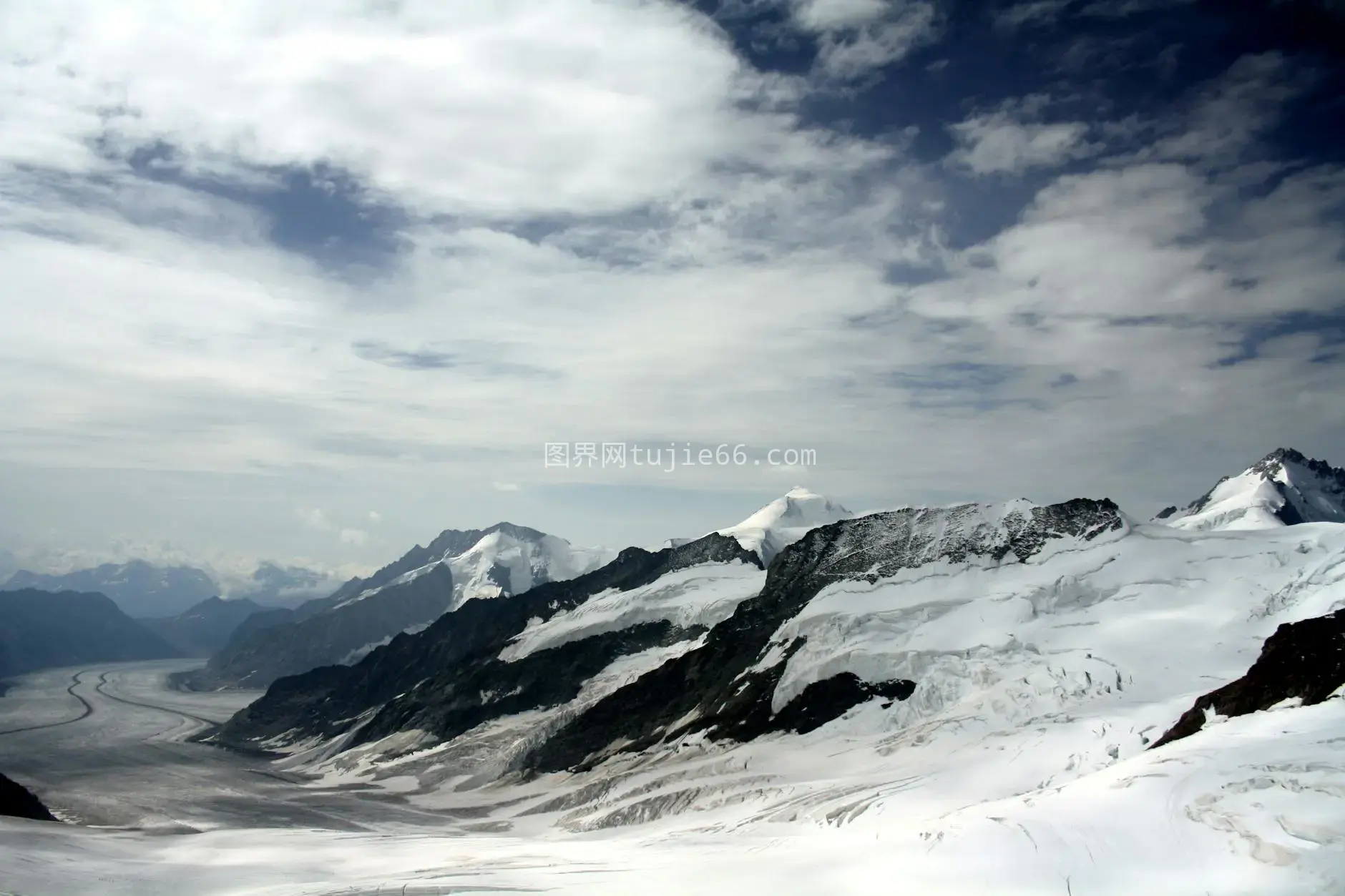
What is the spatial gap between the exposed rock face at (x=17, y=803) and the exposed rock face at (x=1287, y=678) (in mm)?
116382

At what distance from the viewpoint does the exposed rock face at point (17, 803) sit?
308 ft

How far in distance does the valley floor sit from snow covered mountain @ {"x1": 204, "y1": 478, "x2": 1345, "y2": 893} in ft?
0.89

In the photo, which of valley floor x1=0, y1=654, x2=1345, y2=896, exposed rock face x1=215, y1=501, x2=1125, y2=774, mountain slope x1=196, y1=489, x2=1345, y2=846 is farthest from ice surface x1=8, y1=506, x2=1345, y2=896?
exposed rock face x1=215, y1=501, x2=1125, y2=774

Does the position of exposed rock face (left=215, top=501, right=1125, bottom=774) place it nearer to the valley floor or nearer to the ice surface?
the ice surface

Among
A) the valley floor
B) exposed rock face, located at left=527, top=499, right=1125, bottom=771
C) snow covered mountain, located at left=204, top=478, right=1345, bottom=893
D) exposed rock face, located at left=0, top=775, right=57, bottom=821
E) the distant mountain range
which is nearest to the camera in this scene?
the valley floor

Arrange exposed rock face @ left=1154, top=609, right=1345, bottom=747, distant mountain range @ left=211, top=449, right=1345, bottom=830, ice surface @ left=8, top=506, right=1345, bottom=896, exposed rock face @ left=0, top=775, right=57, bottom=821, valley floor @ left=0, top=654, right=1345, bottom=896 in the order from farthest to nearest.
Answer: exposed rock face @ left=0, top=775, right=57, bottom=821 < distant mountain range @ left=211, top=449, right=1345, bottom=830 < exposed rock face @ left=1154, top=609, right=1345, bottom=747 < ice surface @ left=8, top=506, right=1345, bottom=896 < valley floor @ left=0, top=654, right=1345, bottom=896

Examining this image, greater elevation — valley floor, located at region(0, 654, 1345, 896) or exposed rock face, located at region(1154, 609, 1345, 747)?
exposed rock face, located at region(1154, 609, 1345, 747)

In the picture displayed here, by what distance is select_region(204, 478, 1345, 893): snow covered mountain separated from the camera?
42500 mm

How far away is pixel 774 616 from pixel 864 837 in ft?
319

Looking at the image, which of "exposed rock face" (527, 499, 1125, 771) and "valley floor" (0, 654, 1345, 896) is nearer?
"valley floor" (0, 654, 1345, 896)

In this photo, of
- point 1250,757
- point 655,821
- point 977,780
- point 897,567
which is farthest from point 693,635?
point 1250,757

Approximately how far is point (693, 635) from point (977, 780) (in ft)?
367

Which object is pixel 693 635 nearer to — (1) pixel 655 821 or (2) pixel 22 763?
(1) pixel 655 821

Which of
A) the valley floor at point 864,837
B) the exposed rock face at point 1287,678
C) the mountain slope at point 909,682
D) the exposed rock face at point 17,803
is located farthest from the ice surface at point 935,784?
the exposed rock face at point 17,803
